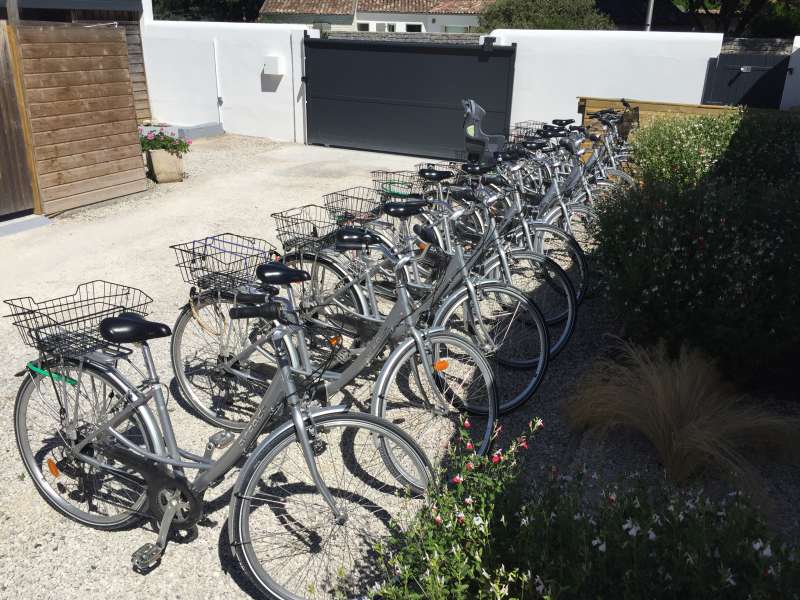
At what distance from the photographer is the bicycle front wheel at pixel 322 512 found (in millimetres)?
2604

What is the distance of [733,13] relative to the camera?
2989cm

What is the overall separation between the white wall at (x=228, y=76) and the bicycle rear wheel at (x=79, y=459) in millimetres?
10041

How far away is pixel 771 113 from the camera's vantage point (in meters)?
7.99

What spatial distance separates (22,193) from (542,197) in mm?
5546

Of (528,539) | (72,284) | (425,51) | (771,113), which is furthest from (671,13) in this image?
(528,539)

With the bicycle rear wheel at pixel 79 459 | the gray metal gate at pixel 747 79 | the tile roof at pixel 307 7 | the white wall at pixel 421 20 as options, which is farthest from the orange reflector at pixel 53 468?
the tile roof at pixel 307 7

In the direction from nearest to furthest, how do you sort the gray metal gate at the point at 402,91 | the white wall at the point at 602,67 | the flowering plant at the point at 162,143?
the flowering plant at the point at 162,143 → the white wall at the point at 602,67 → the gray metal gate at the point at 402,91

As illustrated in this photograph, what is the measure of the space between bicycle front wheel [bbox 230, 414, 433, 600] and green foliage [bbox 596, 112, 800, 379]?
178 centimetres

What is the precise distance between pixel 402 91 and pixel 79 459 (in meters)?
9.94

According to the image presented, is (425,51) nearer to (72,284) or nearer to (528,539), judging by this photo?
(72,284)

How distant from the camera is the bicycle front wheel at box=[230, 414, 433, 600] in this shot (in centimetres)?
260

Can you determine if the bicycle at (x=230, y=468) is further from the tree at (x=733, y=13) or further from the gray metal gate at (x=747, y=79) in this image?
the tree at (x=733, y=13)

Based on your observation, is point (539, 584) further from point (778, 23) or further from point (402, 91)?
point (778, 23)

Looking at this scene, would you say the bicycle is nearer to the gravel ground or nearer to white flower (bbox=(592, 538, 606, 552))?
the gravel ground
